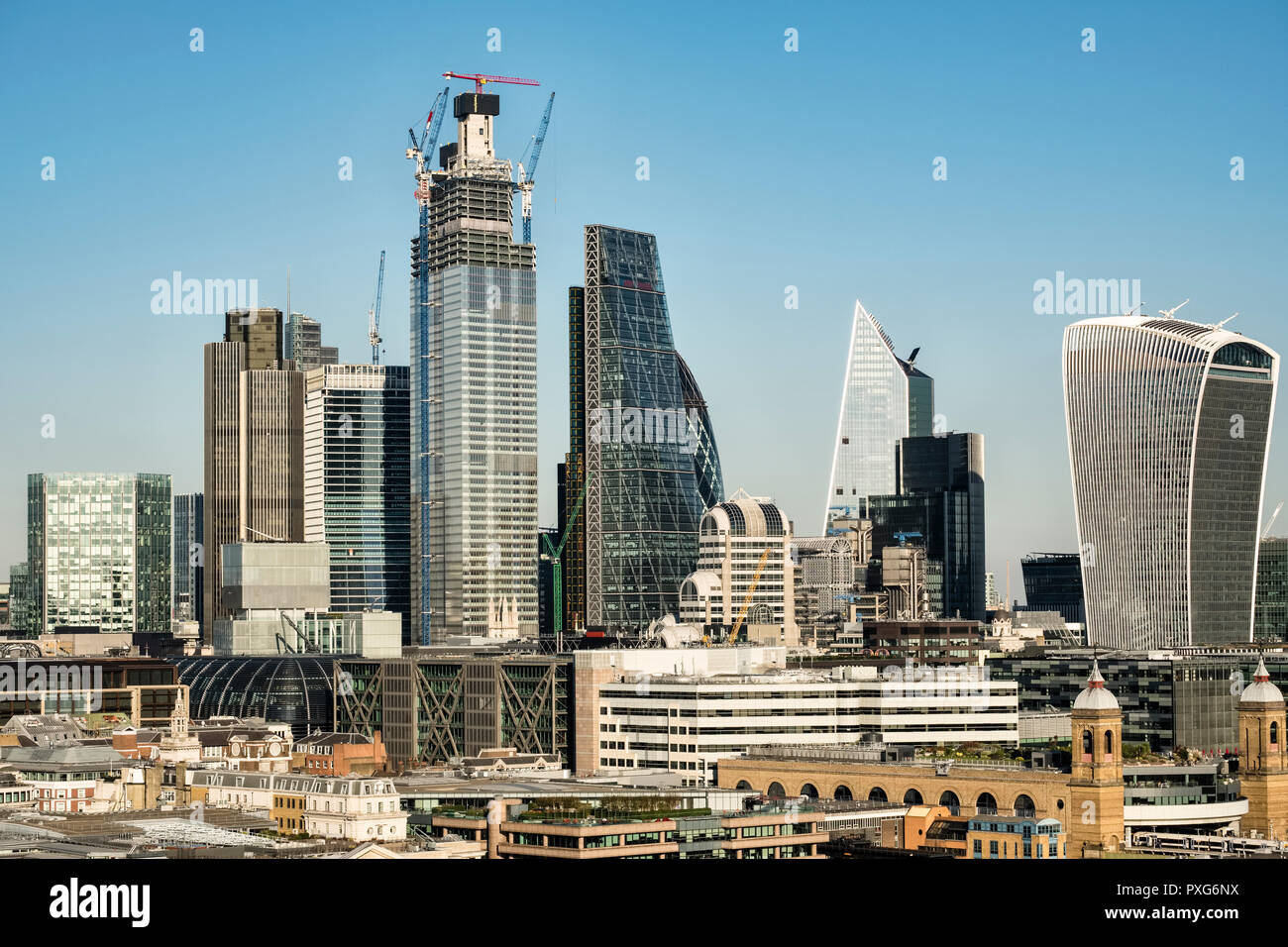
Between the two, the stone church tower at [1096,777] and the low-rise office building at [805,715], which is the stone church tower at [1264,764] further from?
the low-rise office building at [805,715]

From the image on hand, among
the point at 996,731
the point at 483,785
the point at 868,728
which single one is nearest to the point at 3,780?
the point at 483,785

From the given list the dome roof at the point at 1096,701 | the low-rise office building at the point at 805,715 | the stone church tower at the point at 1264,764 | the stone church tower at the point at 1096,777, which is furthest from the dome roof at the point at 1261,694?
the low-rise office building at the point at 805,715

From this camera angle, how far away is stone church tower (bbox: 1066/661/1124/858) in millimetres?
109562

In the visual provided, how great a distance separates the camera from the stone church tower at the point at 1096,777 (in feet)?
359

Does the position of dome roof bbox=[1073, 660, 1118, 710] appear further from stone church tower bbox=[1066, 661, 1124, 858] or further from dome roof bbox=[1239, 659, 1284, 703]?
dome roof bbox=[1239, 659, 1284, 703]

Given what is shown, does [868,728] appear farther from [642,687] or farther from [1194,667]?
[1194,667]

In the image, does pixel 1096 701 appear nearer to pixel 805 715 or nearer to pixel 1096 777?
pixel 1096 777

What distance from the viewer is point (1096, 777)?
110688mm

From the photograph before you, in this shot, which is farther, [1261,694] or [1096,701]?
[1261,694]

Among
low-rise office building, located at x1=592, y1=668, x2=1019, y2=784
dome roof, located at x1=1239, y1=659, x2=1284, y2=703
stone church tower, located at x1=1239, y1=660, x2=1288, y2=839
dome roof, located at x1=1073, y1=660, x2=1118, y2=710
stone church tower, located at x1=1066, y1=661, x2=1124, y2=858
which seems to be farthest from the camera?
low-rise office building, located at x1=592, y1=668, x2=1019, y2=784

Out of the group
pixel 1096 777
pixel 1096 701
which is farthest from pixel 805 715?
pixel 1096 777

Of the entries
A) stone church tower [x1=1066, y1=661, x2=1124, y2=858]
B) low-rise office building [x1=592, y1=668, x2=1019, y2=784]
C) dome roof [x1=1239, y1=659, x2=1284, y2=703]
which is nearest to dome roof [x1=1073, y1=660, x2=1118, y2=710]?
stone church tower [x1=1066, y1=661, x2=1124, y2=858]
